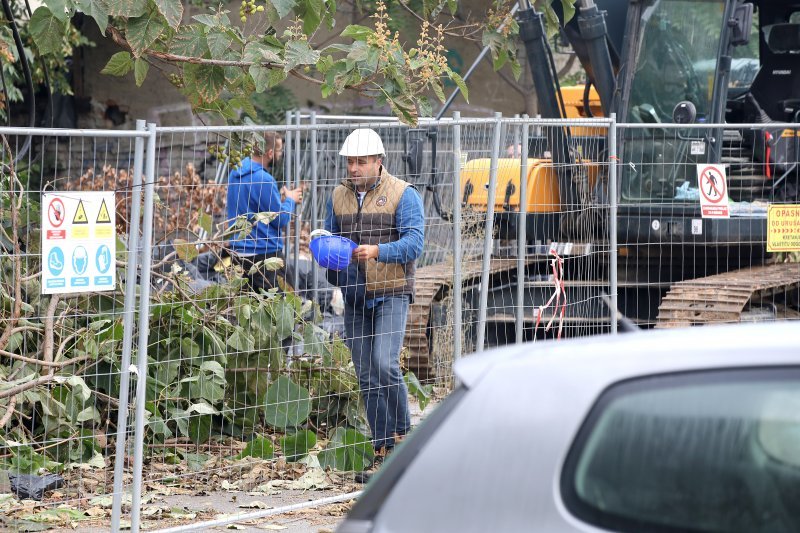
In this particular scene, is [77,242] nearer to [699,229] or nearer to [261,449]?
[261,449]

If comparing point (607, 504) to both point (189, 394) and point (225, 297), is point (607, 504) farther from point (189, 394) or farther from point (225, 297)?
point (225, 297)

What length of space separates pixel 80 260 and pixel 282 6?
1602 mm

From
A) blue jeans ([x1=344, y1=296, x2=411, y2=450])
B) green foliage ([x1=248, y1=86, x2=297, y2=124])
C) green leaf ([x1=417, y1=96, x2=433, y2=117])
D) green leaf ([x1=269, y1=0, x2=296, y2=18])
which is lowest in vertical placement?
blue jeans ([x1=344, y1=296, x2=411, y2=450])

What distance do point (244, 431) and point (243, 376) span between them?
339 mm

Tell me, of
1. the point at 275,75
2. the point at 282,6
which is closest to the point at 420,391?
the point at 275,75

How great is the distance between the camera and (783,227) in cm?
846

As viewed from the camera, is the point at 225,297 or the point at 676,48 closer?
the point at 225,297

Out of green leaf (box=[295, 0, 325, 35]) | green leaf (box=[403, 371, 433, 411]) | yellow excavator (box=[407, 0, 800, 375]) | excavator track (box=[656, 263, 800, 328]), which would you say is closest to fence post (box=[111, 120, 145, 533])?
green leaf (box=[295, 0, 325, 35])

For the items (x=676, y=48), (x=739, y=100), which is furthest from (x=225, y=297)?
(x=739, y=100)

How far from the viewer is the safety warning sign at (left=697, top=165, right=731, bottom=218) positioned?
817 cm

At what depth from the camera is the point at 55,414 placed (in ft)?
21.0

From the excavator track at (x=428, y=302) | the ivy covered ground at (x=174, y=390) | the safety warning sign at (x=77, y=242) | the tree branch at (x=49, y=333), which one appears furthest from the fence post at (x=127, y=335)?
the excavator track at (x=428, y=302)

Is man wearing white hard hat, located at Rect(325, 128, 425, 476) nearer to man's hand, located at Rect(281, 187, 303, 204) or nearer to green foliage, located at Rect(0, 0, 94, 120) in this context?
man's hand, located at Rect(281, 187, 303, 204)

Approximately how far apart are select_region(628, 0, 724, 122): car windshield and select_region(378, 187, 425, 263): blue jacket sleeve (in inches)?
152
